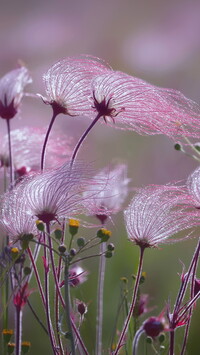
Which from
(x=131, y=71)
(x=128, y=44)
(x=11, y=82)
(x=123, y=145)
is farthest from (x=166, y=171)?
(x=11, y=82)

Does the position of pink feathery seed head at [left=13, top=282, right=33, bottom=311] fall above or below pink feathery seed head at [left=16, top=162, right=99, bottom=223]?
below

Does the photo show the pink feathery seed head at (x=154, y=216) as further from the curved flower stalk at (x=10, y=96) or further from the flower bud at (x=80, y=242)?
the curved flower stalk at (x=10, y=96)

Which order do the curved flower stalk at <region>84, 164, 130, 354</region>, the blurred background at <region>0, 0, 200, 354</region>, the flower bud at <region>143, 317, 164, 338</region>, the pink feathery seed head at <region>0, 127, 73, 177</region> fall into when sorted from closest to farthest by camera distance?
the flower bud at <region>143, 317, 164, 338</region> < the curved flower stalk at <region>84, 164, 130, 354</region> < the pink feathery seed head at <region>0, 127, 73, 177</region> < the blurred background at <region>0, 0, 200, 354</region>

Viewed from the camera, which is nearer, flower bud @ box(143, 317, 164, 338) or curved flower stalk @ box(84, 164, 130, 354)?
flower bud @ box(143, 317, 164, 338)

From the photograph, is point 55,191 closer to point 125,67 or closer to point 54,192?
point 54,192

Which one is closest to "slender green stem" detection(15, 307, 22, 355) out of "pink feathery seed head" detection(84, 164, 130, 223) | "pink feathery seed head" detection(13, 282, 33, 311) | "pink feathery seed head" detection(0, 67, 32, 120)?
"pink feathery seed head" detection(13, 282, 33, 311)

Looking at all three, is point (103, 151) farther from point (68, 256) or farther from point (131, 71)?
point (68, 256)

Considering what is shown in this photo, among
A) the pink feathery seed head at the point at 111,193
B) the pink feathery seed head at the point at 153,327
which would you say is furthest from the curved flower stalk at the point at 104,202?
the pink feathery seed head at the point at 153,327

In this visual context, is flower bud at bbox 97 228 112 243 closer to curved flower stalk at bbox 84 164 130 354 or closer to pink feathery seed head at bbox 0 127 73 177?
curved flower stalk at bbox 84 164 130 354
